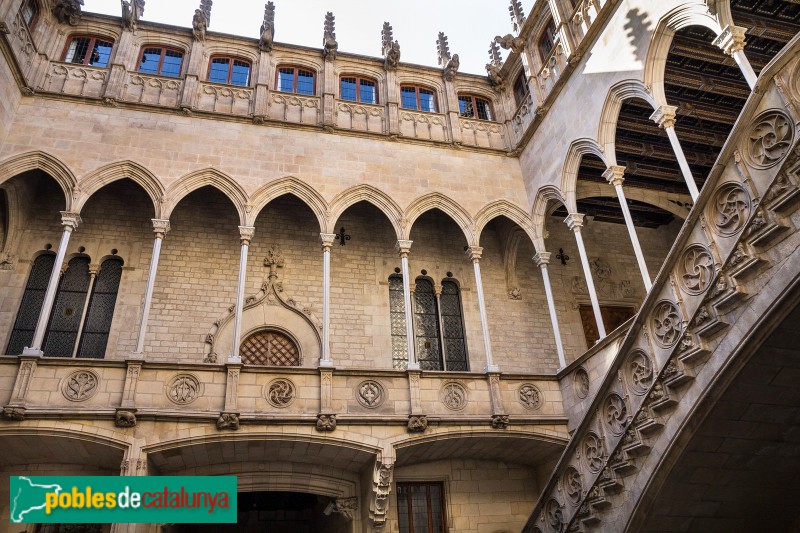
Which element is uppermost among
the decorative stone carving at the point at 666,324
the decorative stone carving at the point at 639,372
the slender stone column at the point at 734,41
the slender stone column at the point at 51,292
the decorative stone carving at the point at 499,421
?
the slender stone column at the point at 734,41

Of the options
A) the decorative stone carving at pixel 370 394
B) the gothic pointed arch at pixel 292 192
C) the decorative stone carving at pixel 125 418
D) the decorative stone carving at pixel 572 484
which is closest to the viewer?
the decorative stone carving at pixel 572 484

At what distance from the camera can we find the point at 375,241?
12.9 meters

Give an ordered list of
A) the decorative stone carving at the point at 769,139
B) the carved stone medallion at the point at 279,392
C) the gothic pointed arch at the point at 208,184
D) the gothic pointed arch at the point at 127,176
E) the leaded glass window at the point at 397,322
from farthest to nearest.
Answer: the leaded glass window at the point at 397,322 < the gothic pointed arch at the point at 208,184 < the gothic pointed arch at the point at 127,176 < the carved stone medallion at the point at 279,392 < the decorative stone carving at the point at 769,139

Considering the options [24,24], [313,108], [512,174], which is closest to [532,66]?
[512,174]

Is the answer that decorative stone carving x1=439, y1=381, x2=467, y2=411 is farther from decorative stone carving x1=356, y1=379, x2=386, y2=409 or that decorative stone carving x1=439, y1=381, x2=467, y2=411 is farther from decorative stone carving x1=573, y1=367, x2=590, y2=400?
decorative stone carving x1=573, y1=367, x2=590, y2=400

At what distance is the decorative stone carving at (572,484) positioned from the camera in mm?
7086

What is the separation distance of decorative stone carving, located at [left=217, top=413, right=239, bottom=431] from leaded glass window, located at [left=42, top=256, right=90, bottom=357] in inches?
159

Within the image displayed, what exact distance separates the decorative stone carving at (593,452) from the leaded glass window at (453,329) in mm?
4941

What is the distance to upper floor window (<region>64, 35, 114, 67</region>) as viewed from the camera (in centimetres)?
1223

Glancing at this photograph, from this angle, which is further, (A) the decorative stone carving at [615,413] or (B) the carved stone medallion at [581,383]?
(B) the carved stone medallion at [581,383]

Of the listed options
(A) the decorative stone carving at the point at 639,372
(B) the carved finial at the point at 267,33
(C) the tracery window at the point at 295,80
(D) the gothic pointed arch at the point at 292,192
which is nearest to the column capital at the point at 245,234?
(D) the gothic pointed arch at the point at 292,192

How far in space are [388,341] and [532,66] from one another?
699 centimetres

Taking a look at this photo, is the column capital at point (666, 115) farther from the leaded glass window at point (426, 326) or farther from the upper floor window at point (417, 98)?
the upper floor window at point (417, 98)

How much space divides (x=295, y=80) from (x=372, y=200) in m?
3.82
